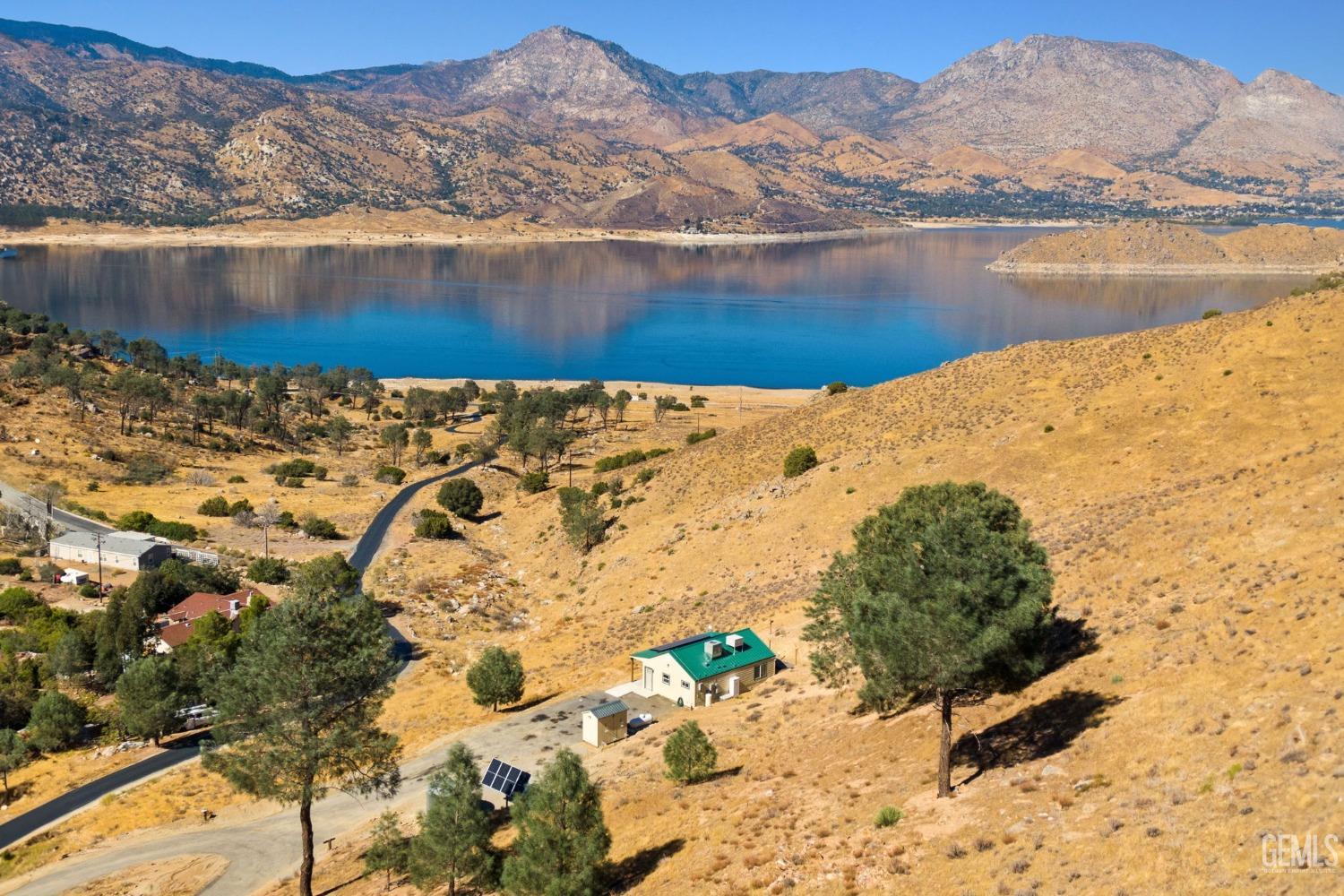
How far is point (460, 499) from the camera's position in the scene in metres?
67.8

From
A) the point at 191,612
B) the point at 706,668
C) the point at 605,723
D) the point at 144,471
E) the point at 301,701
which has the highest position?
the point at 301,701

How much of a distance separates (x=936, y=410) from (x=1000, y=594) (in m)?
38.9

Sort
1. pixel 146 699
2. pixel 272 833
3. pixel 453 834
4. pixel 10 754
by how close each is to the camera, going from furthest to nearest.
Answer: pixel 146 699, pixel 10 754, pixel 272 833, pixel 453 834

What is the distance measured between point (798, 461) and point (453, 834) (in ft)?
115

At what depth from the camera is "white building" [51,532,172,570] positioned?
5709cm

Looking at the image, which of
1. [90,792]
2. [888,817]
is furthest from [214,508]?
[888,817]

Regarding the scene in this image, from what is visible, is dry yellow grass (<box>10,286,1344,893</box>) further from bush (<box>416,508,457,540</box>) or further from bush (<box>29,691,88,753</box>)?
bush (<box>29,691,88,753</box>)

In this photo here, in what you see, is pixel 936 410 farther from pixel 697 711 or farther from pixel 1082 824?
pixel 1082 824

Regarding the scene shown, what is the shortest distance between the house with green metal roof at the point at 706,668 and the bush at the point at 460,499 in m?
36.5

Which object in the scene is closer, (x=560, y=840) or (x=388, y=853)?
(x=560, y=840)

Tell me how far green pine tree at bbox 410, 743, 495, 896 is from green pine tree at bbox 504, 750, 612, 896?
1.78 m

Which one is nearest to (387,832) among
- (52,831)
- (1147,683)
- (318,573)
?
(52,831)

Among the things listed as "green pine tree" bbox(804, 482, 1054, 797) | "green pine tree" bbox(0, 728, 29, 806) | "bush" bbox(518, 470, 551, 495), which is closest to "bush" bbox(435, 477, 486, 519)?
"bush" bbox(518, 470, 551, 495)

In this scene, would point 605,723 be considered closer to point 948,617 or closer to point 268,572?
point 948,617
